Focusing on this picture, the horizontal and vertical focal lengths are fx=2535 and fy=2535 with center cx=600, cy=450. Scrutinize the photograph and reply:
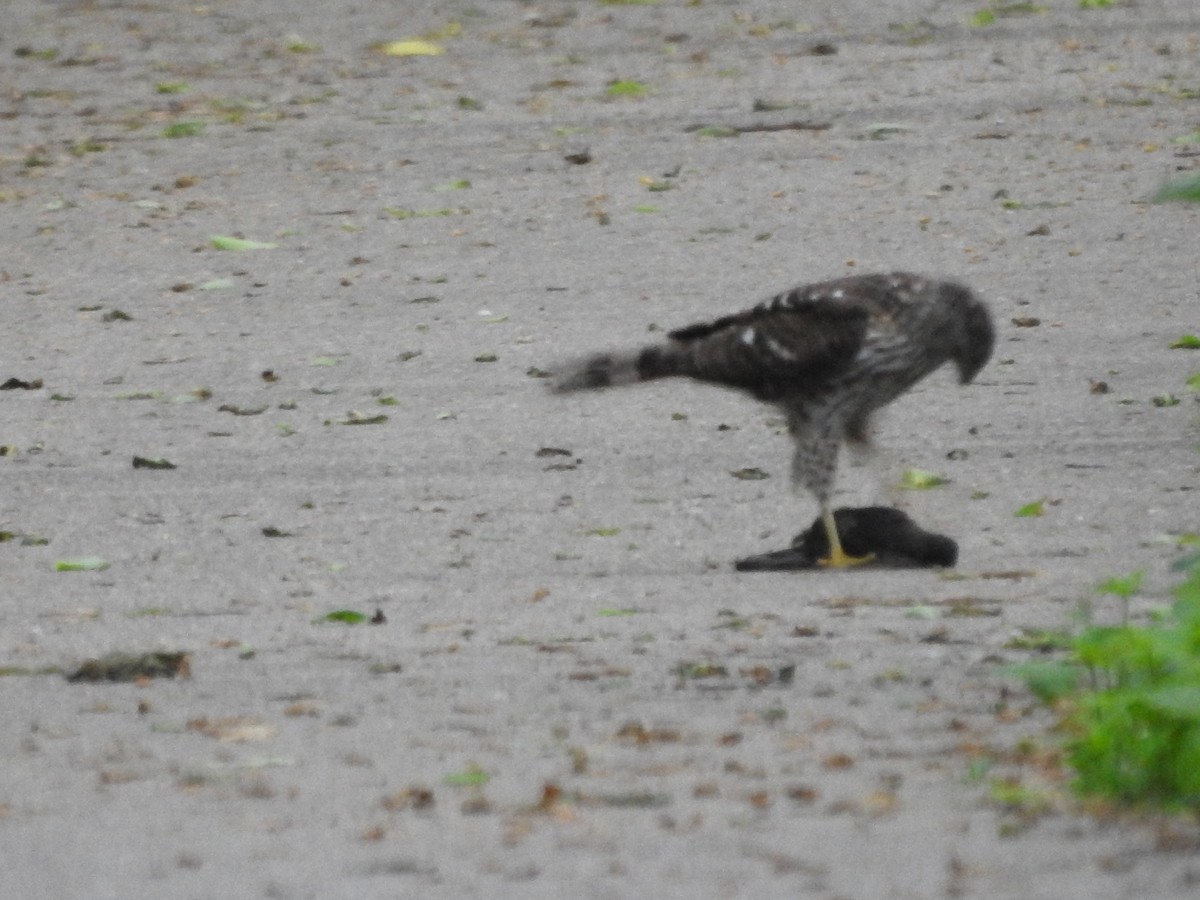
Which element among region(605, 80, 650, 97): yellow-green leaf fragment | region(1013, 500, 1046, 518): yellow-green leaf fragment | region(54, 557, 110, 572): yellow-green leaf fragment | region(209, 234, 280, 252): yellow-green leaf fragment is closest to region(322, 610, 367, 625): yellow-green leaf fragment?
region(54, 557, 110, 572): yellow-green leaf fragment

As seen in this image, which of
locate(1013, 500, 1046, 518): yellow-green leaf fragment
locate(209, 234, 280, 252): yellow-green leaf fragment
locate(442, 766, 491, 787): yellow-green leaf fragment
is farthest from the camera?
locate(209, 234, 280, 252): yellow-green leaf fragment

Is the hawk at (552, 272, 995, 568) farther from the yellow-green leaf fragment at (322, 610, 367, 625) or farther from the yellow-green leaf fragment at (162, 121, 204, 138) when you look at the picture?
the yellow-green leaf fragment at (162, 121, 204, 138)

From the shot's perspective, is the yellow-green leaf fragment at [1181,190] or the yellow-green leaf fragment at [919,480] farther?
the yellow-green leaf fragment at [919,480]

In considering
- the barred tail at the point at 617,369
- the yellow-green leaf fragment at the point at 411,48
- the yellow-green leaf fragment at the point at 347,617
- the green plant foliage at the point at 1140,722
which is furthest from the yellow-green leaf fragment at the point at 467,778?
the yellow-green leaf fragment at the point at 411,48

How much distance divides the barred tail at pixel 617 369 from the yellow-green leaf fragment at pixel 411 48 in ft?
33.6

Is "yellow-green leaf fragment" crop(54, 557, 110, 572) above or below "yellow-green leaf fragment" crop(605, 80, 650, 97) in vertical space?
below

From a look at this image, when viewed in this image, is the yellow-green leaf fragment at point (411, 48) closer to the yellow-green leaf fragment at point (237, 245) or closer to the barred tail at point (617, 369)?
the yellow-green leaf fragment at point (237, 245)

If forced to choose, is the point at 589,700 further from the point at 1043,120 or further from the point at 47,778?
the point at 1043,120

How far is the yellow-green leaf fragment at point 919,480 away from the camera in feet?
27.9

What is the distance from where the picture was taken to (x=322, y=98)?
16.5m

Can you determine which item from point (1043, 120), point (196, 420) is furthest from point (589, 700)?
point (1043, 120)

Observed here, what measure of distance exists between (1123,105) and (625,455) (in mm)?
7015

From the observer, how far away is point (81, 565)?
308 inches

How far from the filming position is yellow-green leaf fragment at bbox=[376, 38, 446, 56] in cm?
1792
